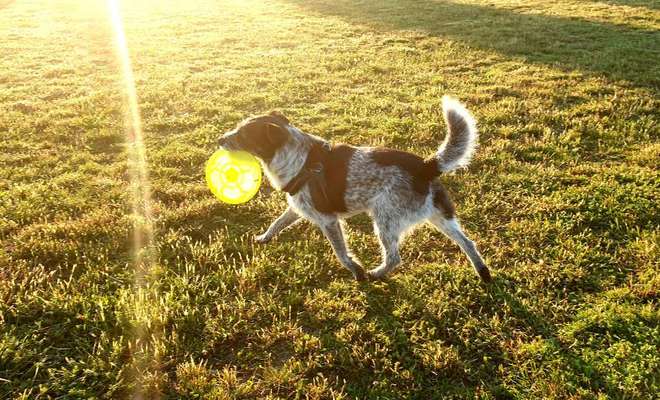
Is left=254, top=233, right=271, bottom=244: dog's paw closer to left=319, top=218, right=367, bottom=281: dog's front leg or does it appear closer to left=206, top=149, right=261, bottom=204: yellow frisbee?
left=206, top=149, right=261, bottom=204: yellow frisbee

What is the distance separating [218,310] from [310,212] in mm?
1700

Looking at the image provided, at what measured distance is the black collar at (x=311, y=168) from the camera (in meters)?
6.03

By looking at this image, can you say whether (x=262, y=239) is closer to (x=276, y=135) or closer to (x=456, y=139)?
(x=276, y=135)

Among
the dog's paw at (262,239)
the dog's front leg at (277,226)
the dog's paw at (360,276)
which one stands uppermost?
the dog's front leg at (277,226)

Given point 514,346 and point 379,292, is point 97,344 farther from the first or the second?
point 514,346

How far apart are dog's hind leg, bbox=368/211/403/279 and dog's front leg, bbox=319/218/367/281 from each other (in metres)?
0.17

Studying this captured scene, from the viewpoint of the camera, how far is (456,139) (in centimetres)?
591

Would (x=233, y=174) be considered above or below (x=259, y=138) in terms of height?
below

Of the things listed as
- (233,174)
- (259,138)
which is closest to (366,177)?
(259,138)

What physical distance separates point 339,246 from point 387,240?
0.65 metres

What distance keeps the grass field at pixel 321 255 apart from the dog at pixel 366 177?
27.5 inches

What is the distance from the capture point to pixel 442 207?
611 centimetres

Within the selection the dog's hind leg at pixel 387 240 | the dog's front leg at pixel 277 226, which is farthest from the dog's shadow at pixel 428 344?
the dog's front leg at pixel 277 226

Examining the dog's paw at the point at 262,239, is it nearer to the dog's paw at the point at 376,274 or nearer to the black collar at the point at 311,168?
the black collar at the point at 311,168
